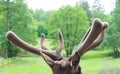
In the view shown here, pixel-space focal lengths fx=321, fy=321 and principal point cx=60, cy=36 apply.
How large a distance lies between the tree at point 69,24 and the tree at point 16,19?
6.22 meters

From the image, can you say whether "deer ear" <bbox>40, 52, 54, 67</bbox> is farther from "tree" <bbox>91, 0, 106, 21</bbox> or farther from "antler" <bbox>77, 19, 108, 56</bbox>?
"tree" <bbox>91, 0, 106, 21</bbox>

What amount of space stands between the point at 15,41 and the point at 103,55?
5045cm

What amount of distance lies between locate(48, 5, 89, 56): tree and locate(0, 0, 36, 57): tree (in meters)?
6.22

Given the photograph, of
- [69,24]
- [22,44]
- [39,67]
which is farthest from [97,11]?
[22,44]

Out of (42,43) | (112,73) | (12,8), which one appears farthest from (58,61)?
(12,8)

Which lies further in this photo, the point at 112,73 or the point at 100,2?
the point at 100,2

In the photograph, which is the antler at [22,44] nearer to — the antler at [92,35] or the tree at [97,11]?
the antler at [92,35]

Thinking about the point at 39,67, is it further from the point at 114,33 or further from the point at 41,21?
the point at 41,21

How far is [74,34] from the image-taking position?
165 feet

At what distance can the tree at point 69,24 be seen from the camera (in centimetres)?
4964

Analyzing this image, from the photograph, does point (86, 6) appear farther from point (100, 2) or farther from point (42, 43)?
point (42, 43)

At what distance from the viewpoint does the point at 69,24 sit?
165ft

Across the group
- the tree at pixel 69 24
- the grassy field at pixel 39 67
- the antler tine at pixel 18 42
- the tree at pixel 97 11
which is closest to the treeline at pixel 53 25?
the tree at pixel 69 24

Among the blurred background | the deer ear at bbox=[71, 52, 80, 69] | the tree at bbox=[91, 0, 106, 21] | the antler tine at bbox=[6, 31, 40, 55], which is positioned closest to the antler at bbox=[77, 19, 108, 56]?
the deer ear at bbox=[71, 52, 80, 69]
